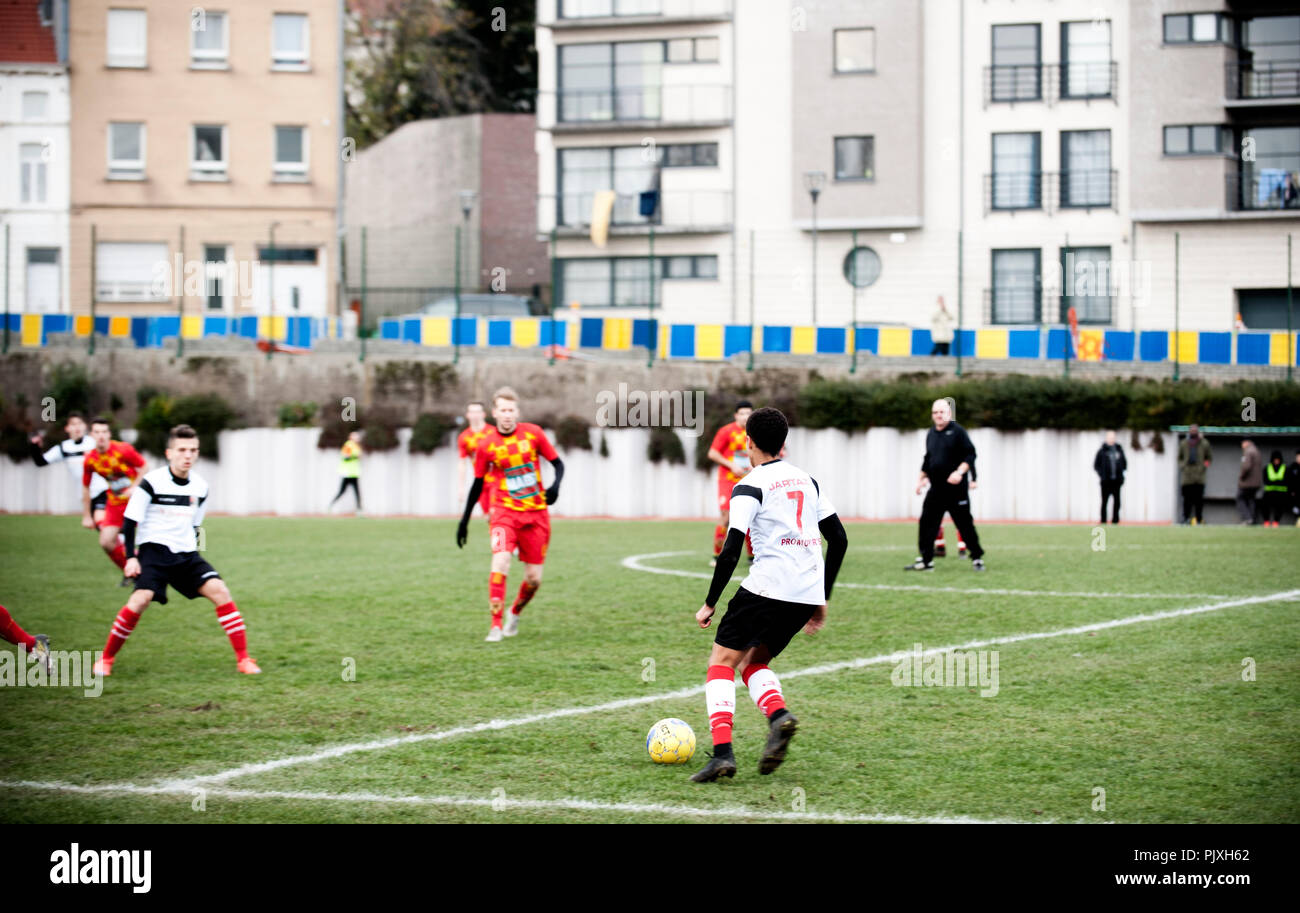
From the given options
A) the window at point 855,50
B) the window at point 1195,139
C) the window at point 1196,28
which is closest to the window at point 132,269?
the window at point 855,50

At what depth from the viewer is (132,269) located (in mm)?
42344

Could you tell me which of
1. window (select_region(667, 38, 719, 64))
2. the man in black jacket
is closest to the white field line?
the man in black jacket

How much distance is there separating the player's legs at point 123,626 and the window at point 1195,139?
35303 millimetres

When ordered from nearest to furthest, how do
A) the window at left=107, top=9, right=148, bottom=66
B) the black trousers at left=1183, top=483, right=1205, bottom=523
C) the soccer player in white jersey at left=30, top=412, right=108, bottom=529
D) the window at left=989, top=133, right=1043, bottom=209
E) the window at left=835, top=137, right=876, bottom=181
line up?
the soccer player in white jersey at left=30, top=412, right=108, bottom=529, the black trousers at left=1183, top=483, right=1205, bottom=523, the window at left=989, top=133, right=1043, bottom=209, the window at left=835, top=137, right=876, bottom=181, the window at left=107, top=9, right=148, bottom=66

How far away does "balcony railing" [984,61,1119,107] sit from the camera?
40.1 meters

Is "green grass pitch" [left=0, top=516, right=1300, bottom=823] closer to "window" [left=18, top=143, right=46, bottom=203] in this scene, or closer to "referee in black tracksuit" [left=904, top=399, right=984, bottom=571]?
"referee in black tracksuit" [left=904, top=399, right=984, bottom=571]

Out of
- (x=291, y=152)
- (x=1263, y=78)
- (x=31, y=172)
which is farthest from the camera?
(x=291, y=152)

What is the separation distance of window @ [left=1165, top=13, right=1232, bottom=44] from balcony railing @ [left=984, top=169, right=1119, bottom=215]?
13.0 feet

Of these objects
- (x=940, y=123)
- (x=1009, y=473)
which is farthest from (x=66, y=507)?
(x=940, y=123)

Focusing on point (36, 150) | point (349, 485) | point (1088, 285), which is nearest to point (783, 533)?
point (349, 485)

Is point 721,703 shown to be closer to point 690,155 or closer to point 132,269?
point 690,155

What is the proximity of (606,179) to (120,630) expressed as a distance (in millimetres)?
34413
